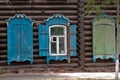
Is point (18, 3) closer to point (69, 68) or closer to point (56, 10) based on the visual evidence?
point (56, 10)

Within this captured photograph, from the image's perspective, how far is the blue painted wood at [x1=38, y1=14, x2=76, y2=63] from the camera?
A: 1669cm

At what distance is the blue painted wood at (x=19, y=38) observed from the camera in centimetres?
1647

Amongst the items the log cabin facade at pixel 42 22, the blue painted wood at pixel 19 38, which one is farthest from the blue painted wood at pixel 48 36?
the blue painted wood at pixel 19 38

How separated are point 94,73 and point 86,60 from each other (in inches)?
41.1

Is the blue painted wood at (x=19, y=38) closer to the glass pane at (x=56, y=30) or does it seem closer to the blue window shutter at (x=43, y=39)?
the blue window shutter at (x=43, y=39)

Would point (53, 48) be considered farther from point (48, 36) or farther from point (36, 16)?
point (36, 16)

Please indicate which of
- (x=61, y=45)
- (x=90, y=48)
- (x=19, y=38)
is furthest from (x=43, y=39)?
(x=90, y=48)

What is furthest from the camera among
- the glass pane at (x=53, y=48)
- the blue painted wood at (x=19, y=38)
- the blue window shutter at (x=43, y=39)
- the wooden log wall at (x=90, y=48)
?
the wooden log wall at (x=90, y=48)

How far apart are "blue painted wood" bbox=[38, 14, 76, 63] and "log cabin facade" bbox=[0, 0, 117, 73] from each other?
216 millimetres

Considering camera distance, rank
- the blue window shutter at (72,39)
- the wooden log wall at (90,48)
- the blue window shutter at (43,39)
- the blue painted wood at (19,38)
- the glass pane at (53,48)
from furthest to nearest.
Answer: the wooden log wall at (90,48)
the glass pane at (53,48)
the blue window shutter at (72,39)
the blue window shutter at (43,39)
the blue painted wood at (19,38)

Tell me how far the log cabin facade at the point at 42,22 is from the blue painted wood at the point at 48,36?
216 millimetres

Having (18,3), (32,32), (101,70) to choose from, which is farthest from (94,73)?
(18,3)

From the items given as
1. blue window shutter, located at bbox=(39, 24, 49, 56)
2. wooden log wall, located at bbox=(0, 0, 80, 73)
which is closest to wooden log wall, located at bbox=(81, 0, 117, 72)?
wooden log wall, located at bbox=(0, 0, 80, 73)

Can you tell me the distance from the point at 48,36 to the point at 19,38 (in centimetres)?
123
